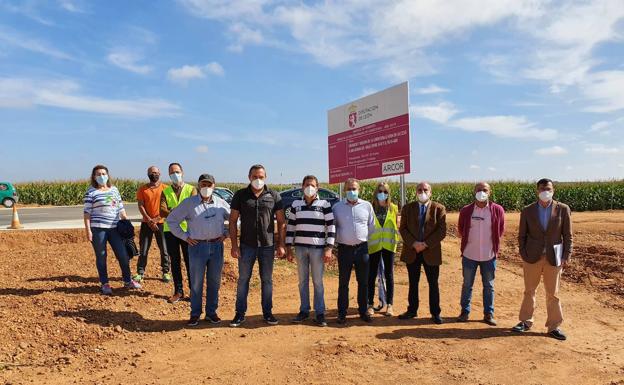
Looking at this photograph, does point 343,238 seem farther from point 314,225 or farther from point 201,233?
point 201,233

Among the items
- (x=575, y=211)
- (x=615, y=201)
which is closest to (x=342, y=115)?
(x=575, y=211)

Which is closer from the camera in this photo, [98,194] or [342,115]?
[98,194]

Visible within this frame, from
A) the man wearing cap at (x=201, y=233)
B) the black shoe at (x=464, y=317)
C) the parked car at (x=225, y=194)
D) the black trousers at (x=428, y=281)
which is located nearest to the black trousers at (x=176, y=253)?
the man wearing cap at (x=201, y=233)

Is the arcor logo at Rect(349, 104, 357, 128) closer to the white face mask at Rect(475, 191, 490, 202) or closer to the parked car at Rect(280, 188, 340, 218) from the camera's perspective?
the parked car at Rect(280, 188, 340, 218)

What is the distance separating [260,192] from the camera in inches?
221

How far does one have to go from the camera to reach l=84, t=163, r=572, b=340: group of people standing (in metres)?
5.57

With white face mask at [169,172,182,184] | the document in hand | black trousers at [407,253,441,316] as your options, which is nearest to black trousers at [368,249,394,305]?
black trousers at [407,253,441,316]

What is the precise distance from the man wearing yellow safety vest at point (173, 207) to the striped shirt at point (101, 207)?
0.68 m

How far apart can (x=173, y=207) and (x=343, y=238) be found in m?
2.63

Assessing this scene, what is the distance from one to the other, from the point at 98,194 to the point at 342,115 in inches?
300

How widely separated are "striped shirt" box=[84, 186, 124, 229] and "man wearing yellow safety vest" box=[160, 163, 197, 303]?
680 mm

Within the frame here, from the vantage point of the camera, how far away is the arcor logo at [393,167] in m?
10.5

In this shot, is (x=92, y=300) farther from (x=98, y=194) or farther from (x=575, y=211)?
(x=575, y=211)

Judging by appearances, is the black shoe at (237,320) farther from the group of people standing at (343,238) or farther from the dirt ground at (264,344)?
the dirt ground at (264,344)
